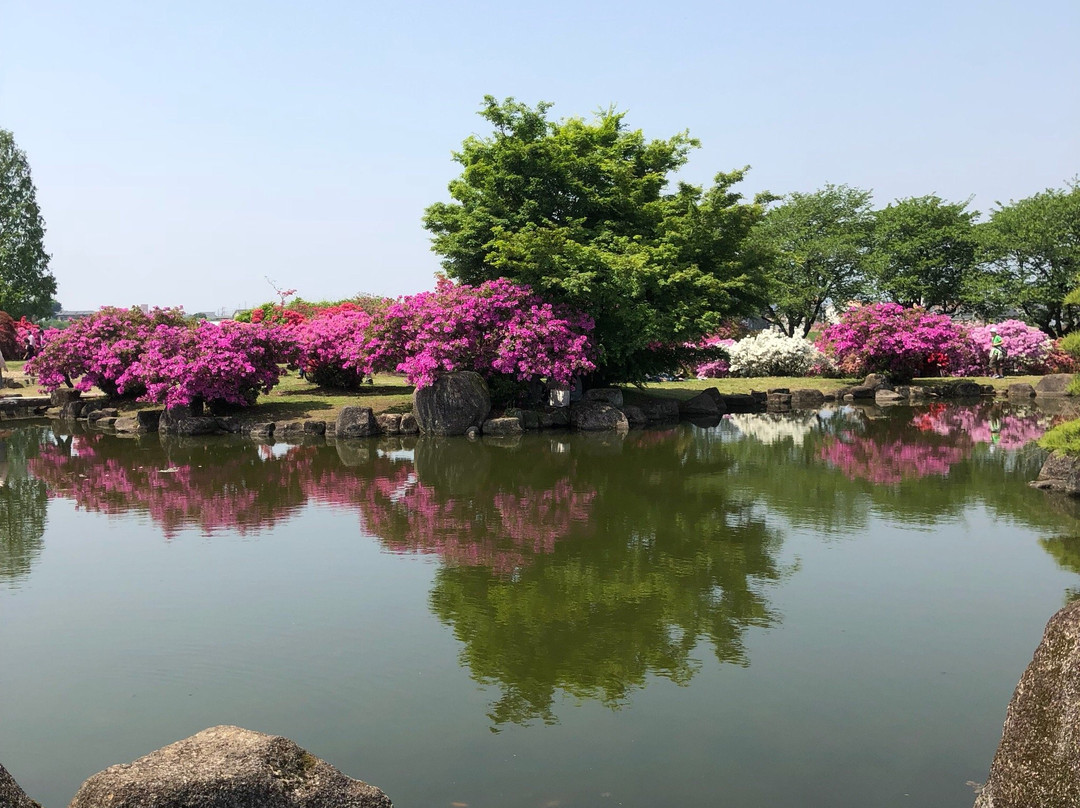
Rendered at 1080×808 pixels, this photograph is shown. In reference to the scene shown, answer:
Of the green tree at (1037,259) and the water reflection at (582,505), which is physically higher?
the green tree at (1037,259)

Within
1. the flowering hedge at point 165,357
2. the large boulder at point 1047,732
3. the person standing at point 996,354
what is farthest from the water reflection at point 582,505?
the person standing at point 996,354

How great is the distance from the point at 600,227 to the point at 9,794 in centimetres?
1844

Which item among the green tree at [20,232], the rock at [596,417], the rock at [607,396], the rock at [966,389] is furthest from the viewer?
the green tree at [20,232]

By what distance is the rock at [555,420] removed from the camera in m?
19.8

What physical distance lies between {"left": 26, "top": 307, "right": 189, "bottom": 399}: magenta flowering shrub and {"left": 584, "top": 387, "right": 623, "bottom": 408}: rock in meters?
9.99

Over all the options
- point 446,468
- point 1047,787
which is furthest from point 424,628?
point 446,468

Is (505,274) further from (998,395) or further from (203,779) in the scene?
(203,779)

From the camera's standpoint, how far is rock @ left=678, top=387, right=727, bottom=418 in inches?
901

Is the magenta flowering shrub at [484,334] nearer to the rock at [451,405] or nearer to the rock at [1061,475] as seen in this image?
the rock at [451,405]

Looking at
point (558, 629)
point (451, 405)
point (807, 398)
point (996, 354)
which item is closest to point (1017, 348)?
point (996, 354)

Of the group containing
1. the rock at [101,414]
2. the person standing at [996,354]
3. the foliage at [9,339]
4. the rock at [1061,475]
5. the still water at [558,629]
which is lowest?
the still water at [558,629]

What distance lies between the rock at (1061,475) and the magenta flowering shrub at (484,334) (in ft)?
28.8

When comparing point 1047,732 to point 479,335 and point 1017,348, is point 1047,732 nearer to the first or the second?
point 479,335

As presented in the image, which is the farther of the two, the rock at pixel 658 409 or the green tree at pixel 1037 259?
the green tree at pixel 1037 259
